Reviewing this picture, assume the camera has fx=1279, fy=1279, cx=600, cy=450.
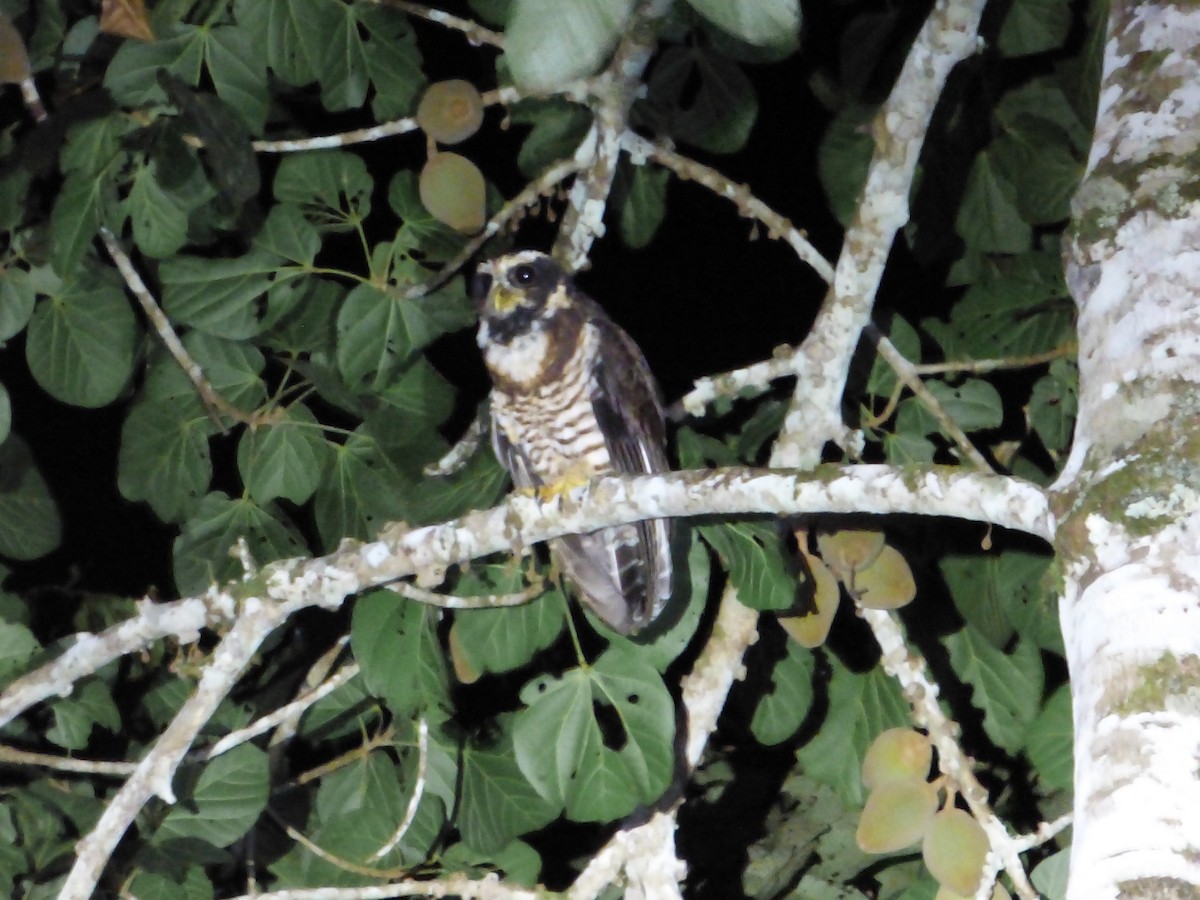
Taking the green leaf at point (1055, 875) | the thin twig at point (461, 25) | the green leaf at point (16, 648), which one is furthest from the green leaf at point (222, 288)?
the green leaf at point (1055, 875)

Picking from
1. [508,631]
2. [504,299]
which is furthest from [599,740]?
[504,299]

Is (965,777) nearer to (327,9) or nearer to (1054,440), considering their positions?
(1054,440)

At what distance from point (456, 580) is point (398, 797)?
50cm

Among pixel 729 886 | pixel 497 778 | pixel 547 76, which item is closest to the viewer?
pixel 547 76

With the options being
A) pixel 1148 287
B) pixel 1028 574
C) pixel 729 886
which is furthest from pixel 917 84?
pixel 729 886

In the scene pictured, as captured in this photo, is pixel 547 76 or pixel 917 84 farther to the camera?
pixel 917 84

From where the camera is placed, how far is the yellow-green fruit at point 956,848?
1826mm

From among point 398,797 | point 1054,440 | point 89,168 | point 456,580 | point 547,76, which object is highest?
point 547,76

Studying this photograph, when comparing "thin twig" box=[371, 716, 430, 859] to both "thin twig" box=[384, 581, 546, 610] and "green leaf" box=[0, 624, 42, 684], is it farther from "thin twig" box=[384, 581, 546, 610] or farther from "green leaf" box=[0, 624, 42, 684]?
"green leaf" box=[0, 624, 42, 684]

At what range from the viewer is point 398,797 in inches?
94.8

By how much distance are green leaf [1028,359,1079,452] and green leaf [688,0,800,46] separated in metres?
1.72

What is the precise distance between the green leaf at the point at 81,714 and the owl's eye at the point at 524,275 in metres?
1.10

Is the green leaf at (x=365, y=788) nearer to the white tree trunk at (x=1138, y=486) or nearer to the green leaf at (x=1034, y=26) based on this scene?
the white tree trunk at (x=1138, y=486)

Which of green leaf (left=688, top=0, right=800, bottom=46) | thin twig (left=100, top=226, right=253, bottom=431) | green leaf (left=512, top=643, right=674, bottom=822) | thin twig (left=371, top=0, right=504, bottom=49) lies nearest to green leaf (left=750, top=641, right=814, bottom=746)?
green leaf (left=512, top=643, right=674, bottom=822)
